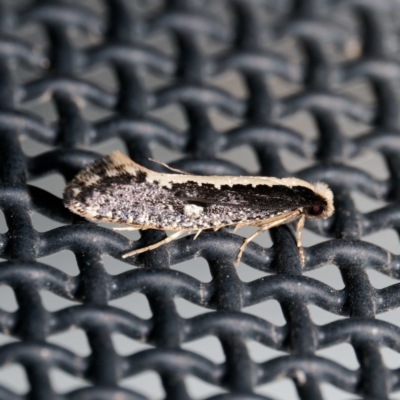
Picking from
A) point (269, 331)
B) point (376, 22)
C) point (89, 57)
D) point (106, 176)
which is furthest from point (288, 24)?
point (269, 331)

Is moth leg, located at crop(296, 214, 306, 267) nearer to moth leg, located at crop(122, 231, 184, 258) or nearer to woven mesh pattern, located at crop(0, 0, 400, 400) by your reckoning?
woven mesh pattern, located at crop(0, 0, 400, 400)

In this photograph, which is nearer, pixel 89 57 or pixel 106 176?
pixel 106 176

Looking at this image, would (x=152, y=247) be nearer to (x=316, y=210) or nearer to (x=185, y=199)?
(x=185, y=199)

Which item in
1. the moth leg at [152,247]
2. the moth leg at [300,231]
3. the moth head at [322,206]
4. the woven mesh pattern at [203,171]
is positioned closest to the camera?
the woven mesh pattern at [203,171]

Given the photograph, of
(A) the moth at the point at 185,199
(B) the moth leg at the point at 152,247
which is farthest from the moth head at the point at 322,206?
(B) the moth leg at the point at 152,247

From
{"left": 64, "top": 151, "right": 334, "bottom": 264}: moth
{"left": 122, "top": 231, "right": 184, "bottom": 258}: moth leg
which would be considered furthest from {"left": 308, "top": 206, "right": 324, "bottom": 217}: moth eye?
{"left": 122, "top": 231, "right": 184, "bottom": 258}: moth leg

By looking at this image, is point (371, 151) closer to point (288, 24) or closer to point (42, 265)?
point (288, 24)

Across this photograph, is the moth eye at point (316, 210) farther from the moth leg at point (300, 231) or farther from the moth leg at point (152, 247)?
the moth leg at point (152, 247)
